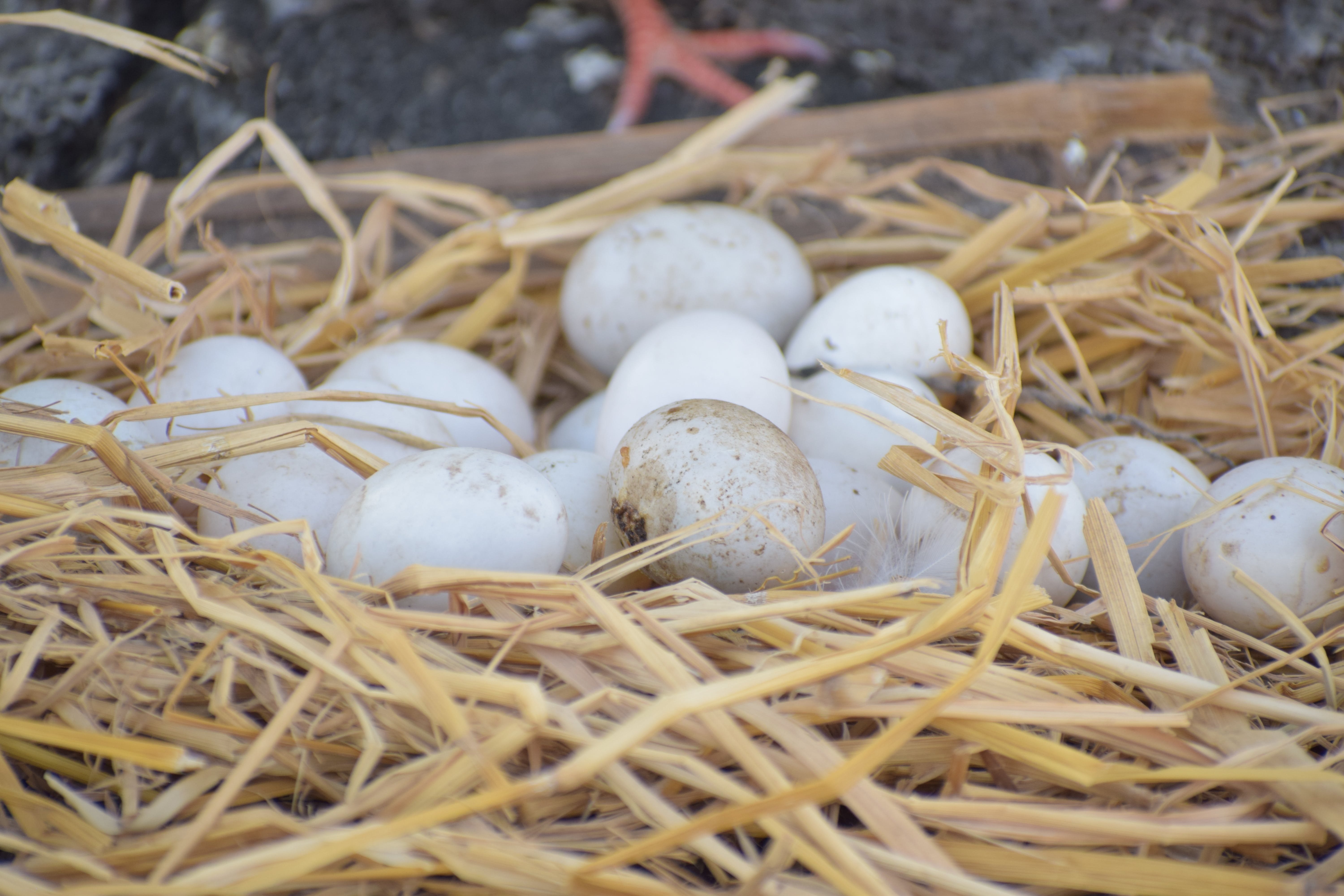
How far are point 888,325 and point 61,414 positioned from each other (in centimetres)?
96

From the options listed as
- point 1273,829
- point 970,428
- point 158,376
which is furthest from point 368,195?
point 1273,829

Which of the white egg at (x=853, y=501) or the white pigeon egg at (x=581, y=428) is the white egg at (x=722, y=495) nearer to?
the white egg at (x=853, y=501)

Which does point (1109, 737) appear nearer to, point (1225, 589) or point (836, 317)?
point (1225, 589)

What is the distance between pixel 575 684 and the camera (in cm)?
70

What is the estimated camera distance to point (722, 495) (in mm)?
857

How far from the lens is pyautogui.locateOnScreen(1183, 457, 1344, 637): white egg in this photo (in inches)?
34.5

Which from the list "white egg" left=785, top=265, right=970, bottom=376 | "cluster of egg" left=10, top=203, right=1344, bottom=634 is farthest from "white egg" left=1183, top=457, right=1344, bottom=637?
"white egg" left=785, top=265, right=970, bottom=376

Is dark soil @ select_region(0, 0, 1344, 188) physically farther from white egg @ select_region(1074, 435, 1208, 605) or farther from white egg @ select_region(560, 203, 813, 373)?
white egg @ select_region(1074, 435, 1208, 605)

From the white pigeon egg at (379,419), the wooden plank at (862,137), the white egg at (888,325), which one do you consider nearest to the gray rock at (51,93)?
the wooden plank at (862,137)

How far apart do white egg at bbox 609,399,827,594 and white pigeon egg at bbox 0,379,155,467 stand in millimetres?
524

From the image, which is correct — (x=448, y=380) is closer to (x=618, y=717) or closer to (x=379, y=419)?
(x=379, y=419)

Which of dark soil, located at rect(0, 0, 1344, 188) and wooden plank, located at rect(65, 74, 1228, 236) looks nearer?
wooden plank, located at rect(65, 74, 1228, 236)

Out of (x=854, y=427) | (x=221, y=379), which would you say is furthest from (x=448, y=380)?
(x=854, y=427)

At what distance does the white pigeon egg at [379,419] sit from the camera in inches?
40.4
